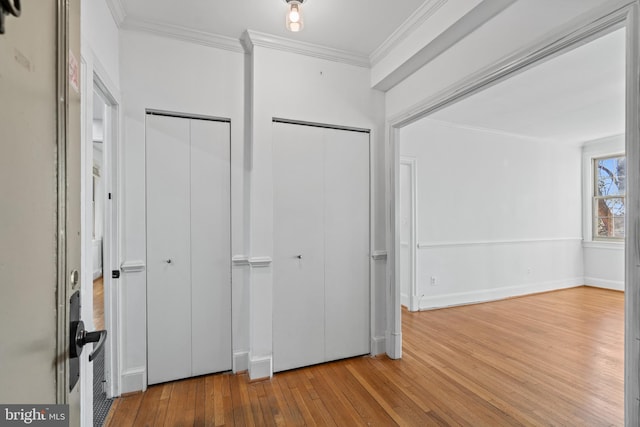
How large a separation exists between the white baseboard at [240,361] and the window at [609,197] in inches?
258

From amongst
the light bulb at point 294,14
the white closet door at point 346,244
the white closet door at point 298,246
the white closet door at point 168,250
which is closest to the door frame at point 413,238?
the white closet door at point 346,244

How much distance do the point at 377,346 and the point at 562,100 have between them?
11.9 feet

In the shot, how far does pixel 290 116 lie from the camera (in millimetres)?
→ 2529

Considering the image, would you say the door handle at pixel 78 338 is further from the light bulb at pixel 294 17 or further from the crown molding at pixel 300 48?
the crown molding at pixel 300 48

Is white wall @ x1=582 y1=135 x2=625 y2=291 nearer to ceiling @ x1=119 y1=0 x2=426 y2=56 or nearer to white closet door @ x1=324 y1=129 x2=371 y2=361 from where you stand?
white closet door @ x1=324 y1=129 x2=371 y2=361

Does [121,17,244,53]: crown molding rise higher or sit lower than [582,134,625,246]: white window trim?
higher

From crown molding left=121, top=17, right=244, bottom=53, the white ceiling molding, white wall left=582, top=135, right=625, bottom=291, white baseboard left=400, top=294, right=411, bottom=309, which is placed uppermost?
crown molding left=121, top=17, right=244, bottom=53

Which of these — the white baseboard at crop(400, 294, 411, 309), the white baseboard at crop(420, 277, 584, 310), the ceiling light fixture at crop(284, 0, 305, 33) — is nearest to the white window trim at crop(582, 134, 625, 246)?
the white baseboard at crop(420, 277, 584, 310)

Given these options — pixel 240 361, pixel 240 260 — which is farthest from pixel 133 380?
pixel 240 260

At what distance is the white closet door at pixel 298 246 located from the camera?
2500 mm

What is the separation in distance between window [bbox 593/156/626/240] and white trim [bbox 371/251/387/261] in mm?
5239

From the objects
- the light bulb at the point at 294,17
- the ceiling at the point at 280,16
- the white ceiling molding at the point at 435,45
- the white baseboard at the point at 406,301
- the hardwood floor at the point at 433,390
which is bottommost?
the hardwood floor at the point at 433,390

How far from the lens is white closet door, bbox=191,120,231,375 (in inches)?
93.2

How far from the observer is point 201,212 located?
2.38 metres
